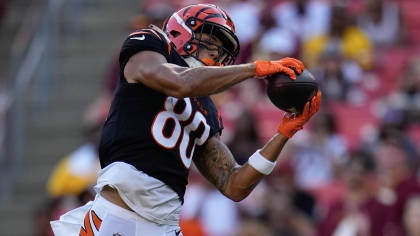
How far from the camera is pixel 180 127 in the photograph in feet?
14.7

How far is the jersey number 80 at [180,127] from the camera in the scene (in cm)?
438

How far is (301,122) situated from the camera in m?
4.53

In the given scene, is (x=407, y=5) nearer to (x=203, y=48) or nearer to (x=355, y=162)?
(x=355, y=162)

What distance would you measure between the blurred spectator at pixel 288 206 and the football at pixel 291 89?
3383mm

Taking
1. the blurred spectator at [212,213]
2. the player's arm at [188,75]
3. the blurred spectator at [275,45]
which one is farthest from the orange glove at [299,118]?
the blurred spectator at [275,45]

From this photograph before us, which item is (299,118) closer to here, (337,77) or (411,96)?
(411,96)

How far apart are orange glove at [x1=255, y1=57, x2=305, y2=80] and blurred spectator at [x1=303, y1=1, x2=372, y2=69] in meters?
5.12

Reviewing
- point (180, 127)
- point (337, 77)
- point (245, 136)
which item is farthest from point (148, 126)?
point (337, 77)

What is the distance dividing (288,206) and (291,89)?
363cm

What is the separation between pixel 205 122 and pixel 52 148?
731 cm

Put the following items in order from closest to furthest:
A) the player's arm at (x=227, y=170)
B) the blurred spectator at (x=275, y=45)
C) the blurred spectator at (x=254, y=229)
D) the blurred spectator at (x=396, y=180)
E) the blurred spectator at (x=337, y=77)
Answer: the player's arm at (x=227, y=170) < the blurred spectator at (x=396, y=180) < the blurred spectator at (x=254, y=229) < the blurred spectator at (x=337, y=77) < the blurred spectator at (x=275, y=45)

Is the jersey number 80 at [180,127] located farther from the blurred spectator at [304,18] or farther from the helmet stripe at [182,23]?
the blurred spectator at [304,18]

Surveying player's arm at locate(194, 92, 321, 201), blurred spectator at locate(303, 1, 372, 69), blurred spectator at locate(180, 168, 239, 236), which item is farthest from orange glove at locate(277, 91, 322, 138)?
blurred spectator at locate(303, 1, 372, 69)

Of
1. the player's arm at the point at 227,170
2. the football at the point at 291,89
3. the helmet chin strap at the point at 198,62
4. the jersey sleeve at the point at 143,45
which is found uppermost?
the jersey sleeve at the point at 143,45
